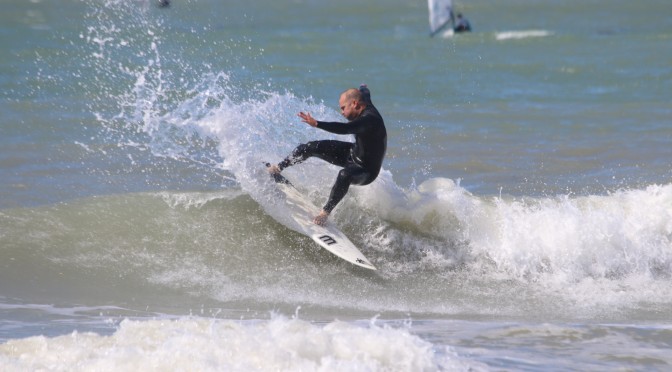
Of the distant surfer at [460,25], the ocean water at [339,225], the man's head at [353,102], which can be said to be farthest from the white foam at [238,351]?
the distant surfer at [460,25]

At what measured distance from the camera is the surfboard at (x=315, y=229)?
372 inches

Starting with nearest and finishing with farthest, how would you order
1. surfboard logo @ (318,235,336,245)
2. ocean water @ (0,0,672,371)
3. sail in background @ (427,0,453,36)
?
ocean water @ (0,0,672,371) → surfboard logo @ (318,235,336,245) → sail in background @ (427,0,453,36)

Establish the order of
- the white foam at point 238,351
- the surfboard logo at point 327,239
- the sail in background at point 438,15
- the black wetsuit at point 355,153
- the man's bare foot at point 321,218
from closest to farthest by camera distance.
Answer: the white foam at point 238,351
the black wetsuit at point 355,153
the surfboard logo at point 327,239
the man's bare foot at point 321,218
the sail in background at point 438,15

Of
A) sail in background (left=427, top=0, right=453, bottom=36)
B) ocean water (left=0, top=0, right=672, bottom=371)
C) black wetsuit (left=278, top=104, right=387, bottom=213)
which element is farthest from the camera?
sail in background (left=427, top=0, right=453, bottom=36)

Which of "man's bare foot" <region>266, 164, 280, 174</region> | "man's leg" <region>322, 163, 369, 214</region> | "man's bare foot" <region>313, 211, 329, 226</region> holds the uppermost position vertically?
"man's bare foot" <region>266, 164, 280, 174</region>

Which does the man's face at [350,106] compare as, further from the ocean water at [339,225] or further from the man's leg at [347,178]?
the ocean water at [339,225]

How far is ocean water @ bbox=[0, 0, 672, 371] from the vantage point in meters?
6.42

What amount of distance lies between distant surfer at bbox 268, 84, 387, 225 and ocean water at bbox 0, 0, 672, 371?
57cm

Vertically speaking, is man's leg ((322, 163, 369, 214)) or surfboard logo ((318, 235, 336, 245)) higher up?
man's leg ((322, 163, 369, 214))

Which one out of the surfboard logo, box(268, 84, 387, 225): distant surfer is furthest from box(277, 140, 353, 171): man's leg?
the surfboard logo

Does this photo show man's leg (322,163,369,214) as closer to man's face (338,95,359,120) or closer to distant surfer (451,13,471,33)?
man's face (338,95,359,120)

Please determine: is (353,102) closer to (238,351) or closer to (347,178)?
(347,178)

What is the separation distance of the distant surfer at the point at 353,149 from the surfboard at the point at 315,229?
0.11 m

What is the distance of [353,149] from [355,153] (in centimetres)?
6
